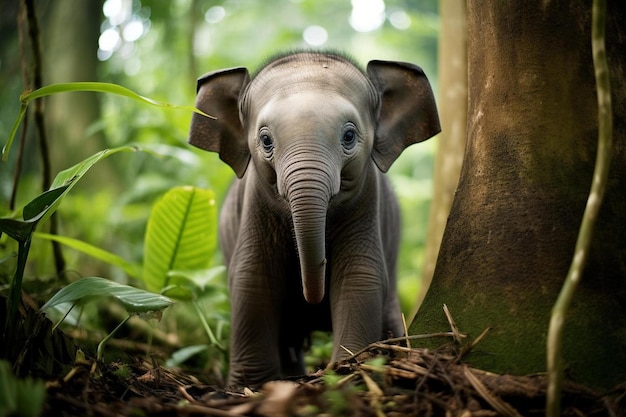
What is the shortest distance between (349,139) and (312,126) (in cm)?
32

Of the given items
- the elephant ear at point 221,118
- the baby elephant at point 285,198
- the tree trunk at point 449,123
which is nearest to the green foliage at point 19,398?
the baby elephant at point 285,198

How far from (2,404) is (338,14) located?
805 inches

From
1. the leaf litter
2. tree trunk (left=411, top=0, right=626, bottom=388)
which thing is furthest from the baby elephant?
the leaf litter

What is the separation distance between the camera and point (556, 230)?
9.66ft

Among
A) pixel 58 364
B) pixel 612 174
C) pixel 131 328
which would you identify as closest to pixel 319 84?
pixel 612 174

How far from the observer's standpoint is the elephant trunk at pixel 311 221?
320cm

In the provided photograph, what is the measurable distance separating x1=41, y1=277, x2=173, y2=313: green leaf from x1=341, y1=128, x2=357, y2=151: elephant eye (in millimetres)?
1197

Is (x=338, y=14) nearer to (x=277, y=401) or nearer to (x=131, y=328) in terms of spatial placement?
(x=131, y=328)

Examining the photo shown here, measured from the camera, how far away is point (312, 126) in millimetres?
3389

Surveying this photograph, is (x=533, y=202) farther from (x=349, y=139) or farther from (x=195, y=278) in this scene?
(x=195, y=278)

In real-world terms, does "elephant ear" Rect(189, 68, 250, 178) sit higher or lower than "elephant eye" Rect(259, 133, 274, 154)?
higher

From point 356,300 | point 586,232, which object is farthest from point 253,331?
point 586,232

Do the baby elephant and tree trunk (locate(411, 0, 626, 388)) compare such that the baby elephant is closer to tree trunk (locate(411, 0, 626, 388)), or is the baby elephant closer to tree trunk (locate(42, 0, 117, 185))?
tree trunk (locate(411, 0, 626, 388))

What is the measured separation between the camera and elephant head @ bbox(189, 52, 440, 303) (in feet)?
10.8
